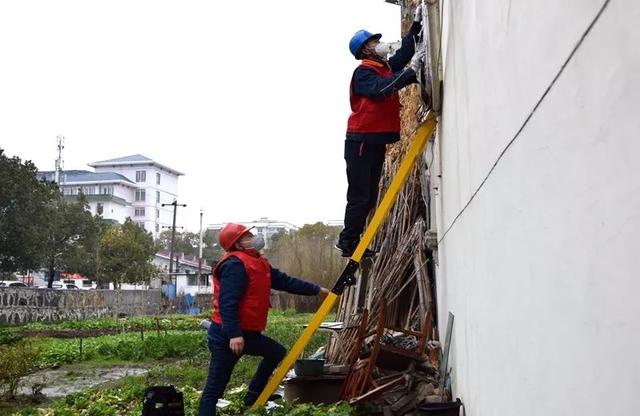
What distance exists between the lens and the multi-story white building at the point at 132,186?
346 ft

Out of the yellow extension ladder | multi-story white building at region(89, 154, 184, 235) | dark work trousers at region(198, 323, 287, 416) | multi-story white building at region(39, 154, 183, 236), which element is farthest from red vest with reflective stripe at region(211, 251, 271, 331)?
multi-story white building at region(89, 154, 184, 235)

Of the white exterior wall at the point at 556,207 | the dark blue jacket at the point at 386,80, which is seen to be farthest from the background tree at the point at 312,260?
the white exterior wall at the point at 556,207

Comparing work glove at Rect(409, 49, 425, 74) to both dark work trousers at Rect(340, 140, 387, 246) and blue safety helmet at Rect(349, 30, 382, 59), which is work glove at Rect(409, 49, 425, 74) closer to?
blue safety helmet at Rect(349, 30, 382, 59)

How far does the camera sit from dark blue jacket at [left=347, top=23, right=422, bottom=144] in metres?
5.58

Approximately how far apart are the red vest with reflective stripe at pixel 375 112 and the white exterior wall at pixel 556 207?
2668mm

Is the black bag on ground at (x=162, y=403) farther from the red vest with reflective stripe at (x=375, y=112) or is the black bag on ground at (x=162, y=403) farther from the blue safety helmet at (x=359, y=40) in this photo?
the blue safety helmet at (x=359, y=40)

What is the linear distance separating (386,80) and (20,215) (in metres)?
33.8

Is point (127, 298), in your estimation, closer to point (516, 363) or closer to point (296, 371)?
point (296, 371)

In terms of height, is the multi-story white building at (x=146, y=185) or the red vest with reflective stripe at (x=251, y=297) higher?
the multi-story white building at (x=146, y=185)

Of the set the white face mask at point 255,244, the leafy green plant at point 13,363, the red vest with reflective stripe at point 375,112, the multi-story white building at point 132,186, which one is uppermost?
the multi-story white building at point 132,186

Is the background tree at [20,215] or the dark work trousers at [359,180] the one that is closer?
the dark work trousers at [359,180]

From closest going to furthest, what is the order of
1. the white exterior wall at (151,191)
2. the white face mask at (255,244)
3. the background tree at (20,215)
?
the white face mask at (255,244) < the background tree at (20,215) < the white exterior wall at (151,191)

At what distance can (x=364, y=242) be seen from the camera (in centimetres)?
620

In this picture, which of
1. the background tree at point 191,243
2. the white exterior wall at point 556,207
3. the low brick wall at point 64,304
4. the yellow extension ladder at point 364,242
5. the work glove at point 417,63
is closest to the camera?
the white exterior wall at point 556,207
